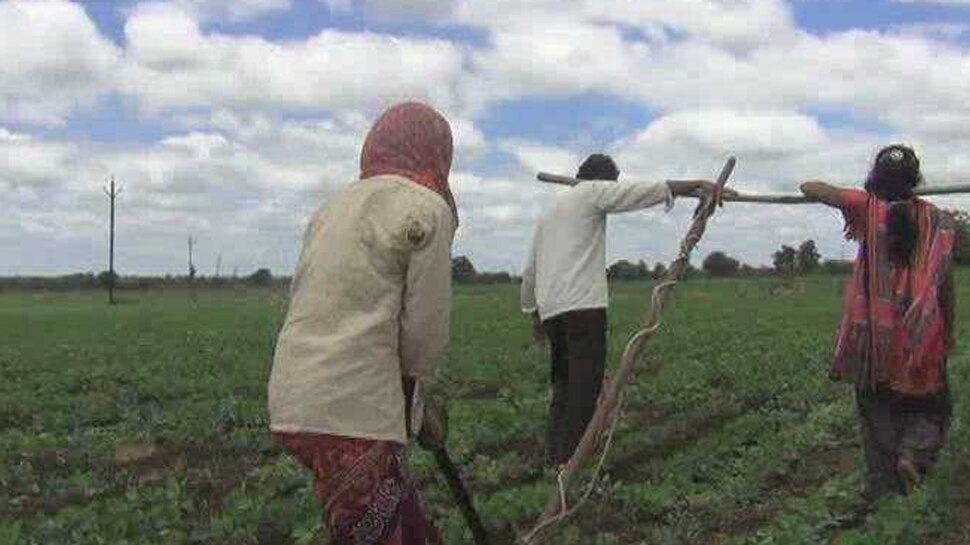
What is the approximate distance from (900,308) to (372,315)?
10.3 feet

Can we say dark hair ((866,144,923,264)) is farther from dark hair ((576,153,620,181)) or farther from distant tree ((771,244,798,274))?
distant tree ((771,244,798,274))

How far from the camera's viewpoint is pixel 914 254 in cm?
610

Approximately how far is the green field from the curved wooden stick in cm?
155

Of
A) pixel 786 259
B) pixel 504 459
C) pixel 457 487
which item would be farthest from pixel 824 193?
pixel 786 259

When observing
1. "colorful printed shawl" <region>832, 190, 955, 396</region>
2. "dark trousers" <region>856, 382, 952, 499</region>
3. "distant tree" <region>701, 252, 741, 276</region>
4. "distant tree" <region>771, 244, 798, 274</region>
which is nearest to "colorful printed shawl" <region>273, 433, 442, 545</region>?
"colorful printed shawl" <region>832, 190, 955, 396</region>

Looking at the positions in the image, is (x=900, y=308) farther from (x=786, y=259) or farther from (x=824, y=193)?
(x=786, y=259)

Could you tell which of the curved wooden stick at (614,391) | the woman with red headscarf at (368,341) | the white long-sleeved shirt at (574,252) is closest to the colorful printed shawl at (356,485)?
the woman with red headscarf at (368,341)

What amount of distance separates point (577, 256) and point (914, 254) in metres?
2.11

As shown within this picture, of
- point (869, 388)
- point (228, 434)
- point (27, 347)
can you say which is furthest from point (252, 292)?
point (869, 388)

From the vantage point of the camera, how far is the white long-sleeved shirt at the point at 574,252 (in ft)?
24.6

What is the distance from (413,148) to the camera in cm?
408

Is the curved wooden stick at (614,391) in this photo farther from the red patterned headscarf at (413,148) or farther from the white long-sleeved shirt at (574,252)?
the white long-sleeved shirt at (574,252)

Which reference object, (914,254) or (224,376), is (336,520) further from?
(224,376)

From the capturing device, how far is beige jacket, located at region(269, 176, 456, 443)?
3895 mm
